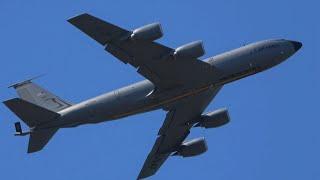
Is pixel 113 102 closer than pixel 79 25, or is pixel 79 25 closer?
pixel 79 25

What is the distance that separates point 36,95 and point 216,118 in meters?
17.2

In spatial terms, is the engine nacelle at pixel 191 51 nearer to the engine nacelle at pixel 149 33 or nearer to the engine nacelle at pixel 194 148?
the engine nacelle at pixel 149 33

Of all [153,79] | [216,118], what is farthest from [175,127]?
[153,79]

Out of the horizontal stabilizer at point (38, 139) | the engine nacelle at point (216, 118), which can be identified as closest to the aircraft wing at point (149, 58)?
the engine nacelle at point (216, 118)

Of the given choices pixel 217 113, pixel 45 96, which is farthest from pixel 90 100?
pixel 217 113

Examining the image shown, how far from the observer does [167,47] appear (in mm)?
65500

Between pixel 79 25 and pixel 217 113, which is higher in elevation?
pixel 79 25

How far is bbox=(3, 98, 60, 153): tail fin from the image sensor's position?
65938 millimetres

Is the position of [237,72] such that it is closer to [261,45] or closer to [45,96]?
[261,45]

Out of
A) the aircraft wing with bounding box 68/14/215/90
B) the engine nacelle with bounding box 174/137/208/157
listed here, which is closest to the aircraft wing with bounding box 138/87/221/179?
the engine nacelle with bounding box 174/137/208/157

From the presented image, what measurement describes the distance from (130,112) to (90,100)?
145 inches

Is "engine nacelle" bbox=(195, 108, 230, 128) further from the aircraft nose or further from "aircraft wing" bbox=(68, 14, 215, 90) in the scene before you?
the aircraft nose

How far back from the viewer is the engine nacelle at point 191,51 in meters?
65.1

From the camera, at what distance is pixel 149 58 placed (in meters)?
65.8
